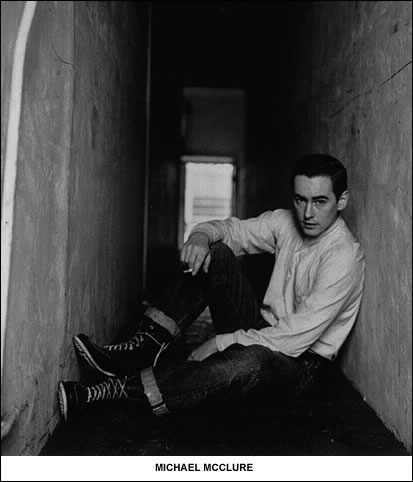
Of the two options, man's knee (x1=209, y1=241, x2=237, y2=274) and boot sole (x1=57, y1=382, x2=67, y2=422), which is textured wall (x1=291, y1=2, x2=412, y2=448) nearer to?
man's knee (x1=209, y1=241, x2=237, y2=274)

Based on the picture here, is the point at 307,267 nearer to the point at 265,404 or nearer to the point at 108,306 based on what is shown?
the point at 265,404

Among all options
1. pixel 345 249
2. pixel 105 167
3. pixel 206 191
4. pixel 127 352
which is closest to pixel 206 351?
pixel 127 352

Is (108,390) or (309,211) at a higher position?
(309,211)

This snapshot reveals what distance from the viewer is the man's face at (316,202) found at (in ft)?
6.72

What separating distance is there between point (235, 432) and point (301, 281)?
642 mm

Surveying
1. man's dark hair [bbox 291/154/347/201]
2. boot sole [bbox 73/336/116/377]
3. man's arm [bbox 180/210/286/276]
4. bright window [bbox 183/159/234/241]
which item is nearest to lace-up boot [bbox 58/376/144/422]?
boot sole [bbox 73/336/116/377]

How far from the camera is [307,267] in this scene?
2.15m

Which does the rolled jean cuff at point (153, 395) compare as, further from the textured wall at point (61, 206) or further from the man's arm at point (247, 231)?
the man's arm at point (247, 231)

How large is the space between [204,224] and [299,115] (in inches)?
71.5

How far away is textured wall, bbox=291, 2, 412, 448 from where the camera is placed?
169 cm

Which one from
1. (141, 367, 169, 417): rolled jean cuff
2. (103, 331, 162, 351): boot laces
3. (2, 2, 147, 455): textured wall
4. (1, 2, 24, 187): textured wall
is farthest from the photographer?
(103, 331, 162, 351): boot laces

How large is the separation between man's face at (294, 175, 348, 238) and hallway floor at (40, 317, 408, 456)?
2.10ft

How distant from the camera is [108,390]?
1.81m

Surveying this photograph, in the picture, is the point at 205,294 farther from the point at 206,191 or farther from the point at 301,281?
the point at 206,191
